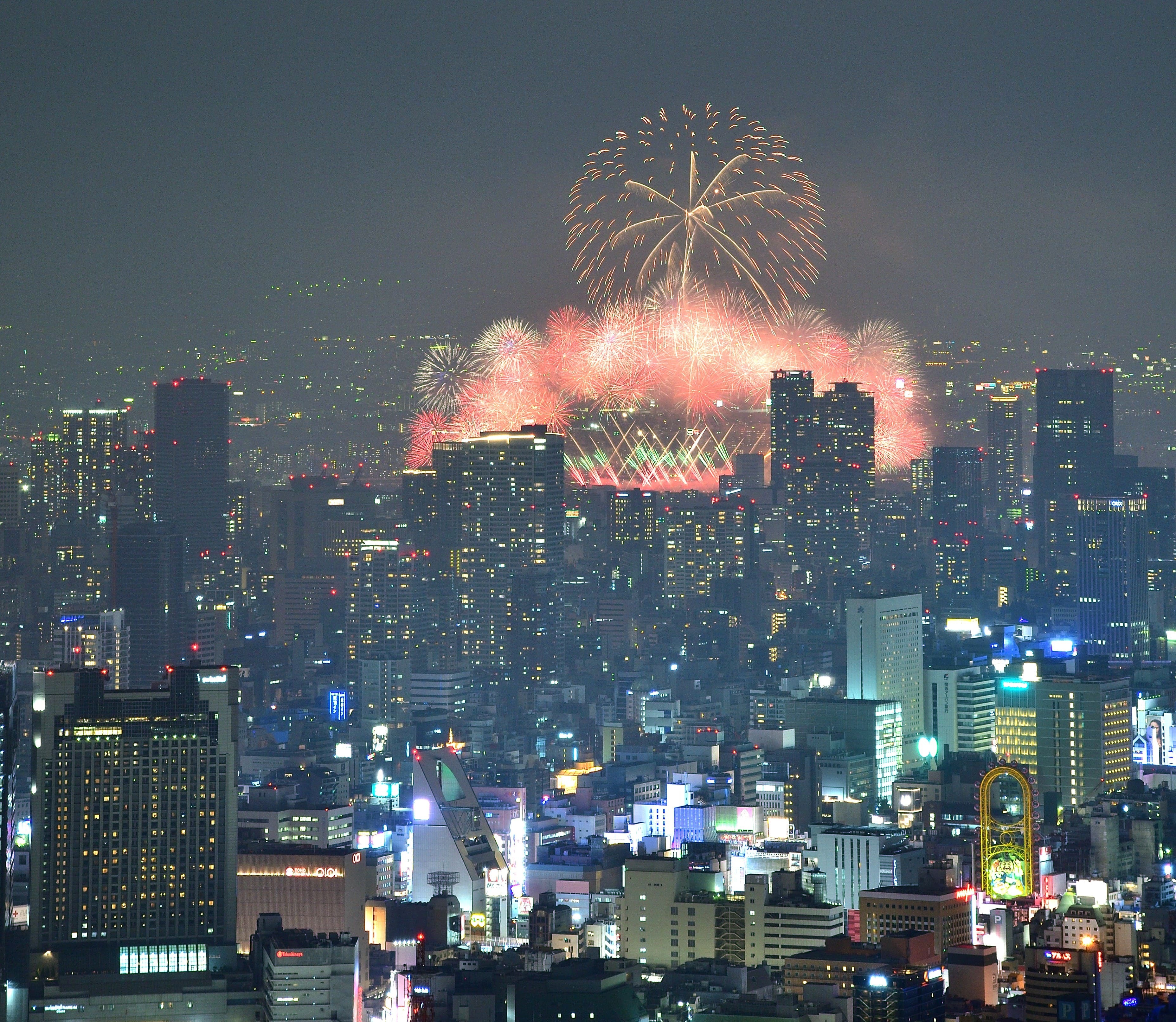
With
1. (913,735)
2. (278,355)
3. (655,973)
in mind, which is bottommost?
(655,973)

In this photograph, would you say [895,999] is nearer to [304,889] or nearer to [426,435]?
[304,889]

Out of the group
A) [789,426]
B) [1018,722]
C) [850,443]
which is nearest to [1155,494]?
[850,443]

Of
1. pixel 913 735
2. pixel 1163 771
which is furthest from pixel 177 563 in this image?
pixel 1163 771

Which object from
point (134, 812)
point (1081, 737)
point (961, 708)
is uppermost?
point (961, 708)

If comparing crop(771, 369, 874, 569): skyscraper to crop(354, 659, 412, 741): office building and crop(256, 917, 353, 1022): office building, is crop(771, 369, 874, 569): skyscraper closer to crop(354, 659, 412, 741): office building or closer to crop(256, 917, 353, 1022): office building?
crop(354, 659, 412, 741): office building

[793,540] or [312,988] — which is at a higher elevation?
[793,540]

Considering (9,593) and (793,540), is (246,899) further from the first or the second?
(793,540)
